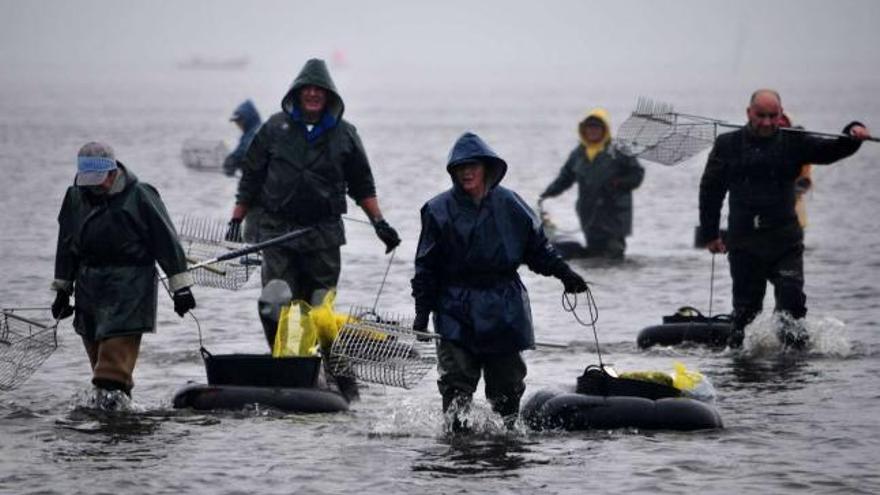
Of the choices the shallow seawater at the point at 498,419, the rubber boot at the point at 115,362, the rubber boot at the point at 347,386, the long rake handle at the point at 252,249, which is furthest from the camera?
the rubber boot at the point at 347,386

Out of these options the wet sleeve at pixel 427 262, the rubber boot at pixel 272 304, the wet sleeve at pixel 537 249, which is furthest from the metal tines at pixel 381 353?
the rubber boot at pixel 272 304

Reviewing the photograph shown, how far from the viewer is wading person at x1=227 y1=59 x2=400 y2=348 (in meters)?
13.9

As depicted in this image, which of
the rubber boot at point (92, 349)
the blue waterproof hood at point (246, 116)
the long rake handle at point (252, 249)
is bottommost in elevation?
the rubber boot at point (92, 349)

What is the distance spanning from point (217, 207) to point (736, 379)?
19.1m

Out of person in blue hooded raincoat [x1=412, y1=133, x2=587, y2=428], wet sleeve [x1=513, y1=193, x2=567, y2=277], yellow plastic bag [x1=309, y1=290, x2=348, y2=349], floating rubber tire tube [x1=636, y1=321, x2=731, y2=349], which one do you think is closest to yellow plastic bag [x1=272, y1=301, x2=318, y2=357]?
yellow plastic bag [x1=309, y1=290, x2=348, y2=349]

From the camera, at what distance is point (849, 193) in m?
35.5

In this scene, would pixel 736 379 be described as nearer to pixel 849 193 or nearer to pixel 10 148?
pixel 849 193

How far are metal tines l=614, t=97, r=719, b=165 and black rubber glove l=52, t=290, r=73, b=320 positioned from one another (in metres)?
4.80

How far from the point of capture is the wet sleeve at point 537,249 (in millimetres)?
11672

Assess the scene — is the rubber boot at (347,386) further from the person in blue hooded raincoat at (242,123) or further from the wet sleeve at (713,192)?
the person in blue hooded raincoat at (242,123)

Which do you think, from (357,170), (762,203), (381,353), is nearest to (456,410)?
(381,353)

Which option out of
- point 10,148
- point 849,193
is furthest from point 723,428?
point 10,148

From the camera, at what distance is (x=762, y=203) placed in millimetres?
14914

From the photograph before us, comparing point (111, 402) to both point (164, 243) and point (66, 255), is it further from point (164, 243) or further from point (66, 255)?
point (164, 243)
